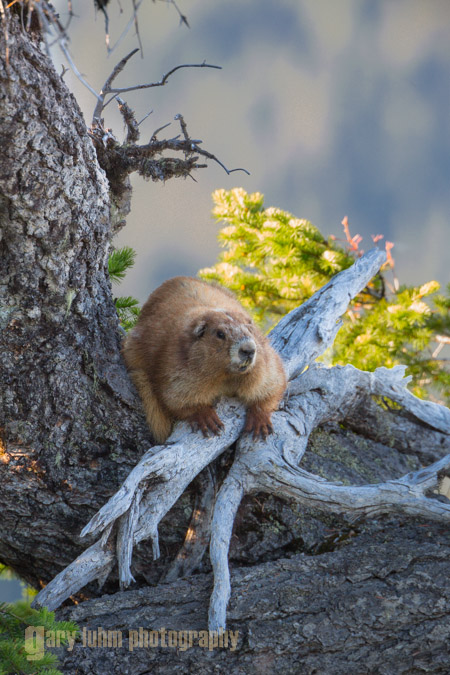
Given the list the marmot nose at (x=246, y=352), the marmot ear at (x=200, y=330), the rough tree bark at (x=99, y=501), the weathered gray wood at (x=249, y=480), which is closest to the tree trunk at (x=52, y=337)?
the rough tree bark at (x=99, y=501)

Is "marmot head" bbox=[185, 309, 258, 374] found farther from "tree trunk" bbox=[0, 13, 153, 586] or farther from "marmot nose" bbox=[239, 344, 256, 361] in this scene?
"tree trunk" bbox=[0, 13, 153, 586]

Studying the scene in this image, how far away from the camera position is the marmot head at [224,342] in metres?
3.57

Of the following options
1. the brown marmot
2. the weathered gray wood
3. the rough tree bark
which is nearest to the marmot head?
the brown marmot

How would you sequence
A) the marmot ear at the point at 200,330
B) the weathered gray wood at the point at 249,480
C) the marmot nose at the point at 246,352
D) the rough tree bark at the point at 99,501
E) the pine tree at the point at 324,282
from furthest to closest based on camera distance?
1. the pine tree at the point at 324,282
2. the marmot ear at the point at 200,330
3. the marmot nose at the point at 246,352
4. the weathered gray wood at the point at 249,480
5. the rough tree bark at the point at 99,501

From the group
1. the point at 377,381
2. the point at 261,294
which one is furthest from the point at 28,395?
the point at 261,294

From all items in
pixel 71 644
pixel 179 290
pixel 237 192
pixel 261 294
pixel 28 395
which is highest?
pixel 237 192

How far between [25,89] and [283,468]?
2.52 meters

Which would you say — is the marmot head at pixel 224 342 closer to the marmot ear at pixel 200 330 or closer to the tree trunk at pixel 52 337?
the marmot ear at pixel 200 330

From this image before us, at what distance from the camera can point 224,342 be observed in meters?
3.62

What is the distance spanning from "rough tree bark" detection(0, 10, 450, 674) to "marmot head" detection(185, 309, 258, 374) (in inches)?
21.5

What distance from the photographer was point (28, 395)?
3.38 meters

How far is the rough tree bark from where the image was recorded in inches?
116

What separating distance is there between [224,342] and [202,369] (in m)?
0.23

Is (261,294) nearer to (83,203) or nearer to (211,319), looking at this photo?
(211,319)
